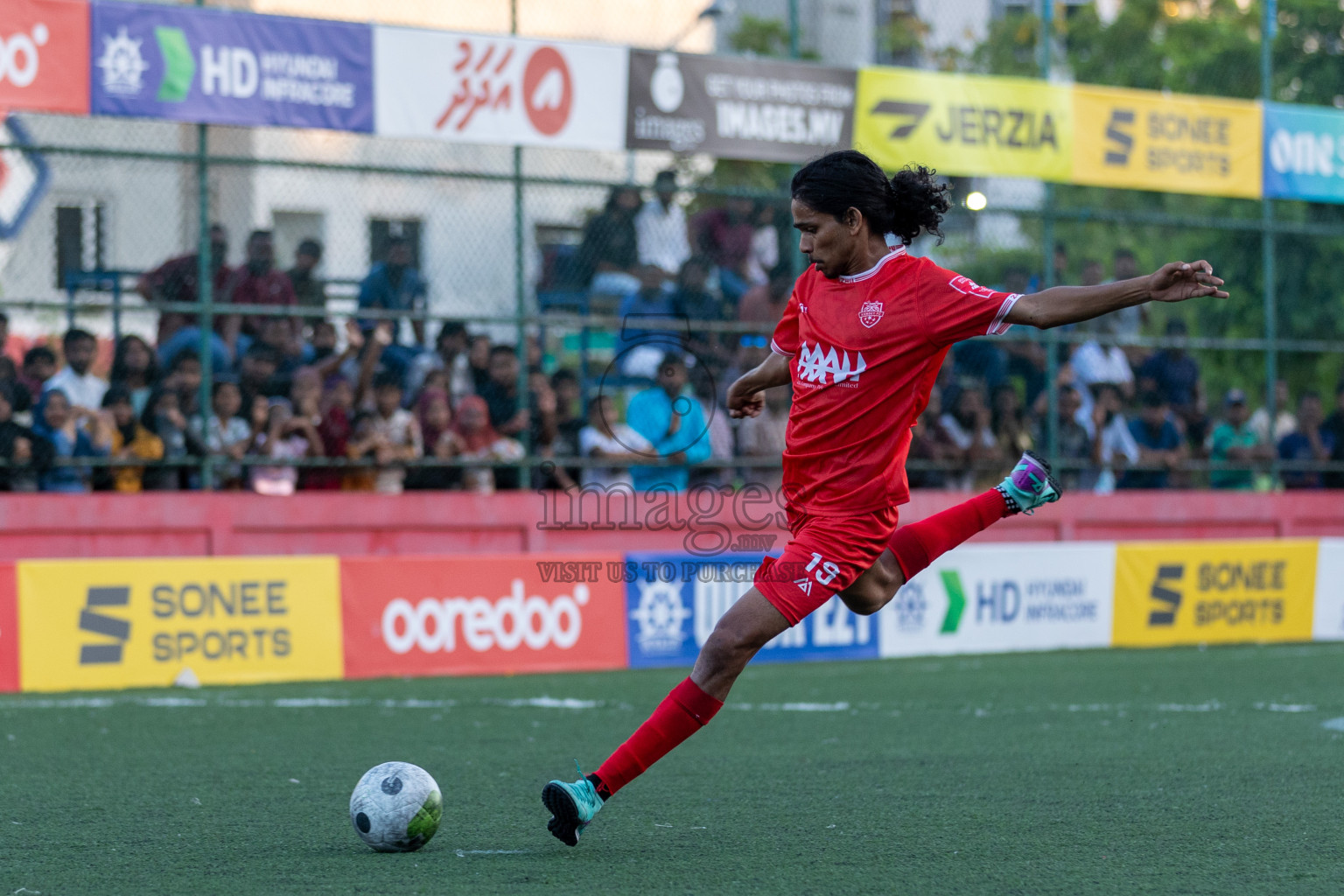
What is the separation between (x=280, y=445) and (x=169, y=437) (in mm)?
829

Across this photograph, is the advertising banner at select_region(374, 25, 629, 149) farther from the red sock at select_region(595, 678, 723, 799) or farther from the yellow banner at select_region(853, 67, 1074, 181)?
the red sock at select_region(595, 678, 723, 799)

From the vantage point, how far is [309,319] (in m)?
12.2

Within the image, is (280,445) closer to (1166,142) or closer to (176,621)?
(176,621)

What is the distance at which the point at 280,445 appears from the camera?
39.5 feet

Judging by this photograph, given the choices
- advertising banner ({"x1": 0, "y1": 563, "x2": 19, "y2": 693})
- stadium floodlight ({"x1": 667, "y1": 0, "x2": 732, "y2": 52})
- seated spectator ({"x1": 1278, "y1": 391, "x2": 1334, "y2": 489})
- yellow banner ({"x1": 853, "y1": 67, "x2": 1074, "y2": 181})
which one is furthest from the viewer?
stadium floodlight ({"x1": 667, "y1": 0, "x2": 732, "y2": 52})

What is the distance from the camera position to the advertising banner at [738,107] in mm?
12758

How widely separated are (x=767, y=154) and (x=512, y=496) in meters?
3.59

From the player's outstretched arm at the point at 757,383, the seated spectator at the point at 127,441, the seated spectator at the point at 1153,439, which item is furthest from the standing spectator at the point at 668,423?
the player's outstretched arm at the point at 757,383

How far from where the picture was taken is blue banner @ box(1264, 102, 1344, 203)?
1540cm

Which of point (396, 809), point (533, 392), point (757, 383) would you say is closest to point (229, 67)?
point (533, 392)

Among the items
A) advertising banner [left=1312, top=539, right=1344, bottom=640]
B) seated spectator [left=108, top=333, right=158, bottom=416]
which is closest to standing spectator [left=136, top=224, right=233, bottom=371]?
seated spectator [left=108, top=333, right=158, bottom=416]

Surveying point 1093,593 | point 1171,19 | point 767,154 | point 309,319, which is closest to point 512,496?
point 309,319

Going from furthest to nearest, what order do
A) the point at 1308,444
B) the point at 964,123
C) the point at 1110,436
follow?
the point at 1308,444, the point at 1110,436, the point at 964,123

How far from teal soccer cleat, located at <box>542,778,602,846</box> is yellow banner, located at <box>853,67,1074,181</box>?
9275 mm
